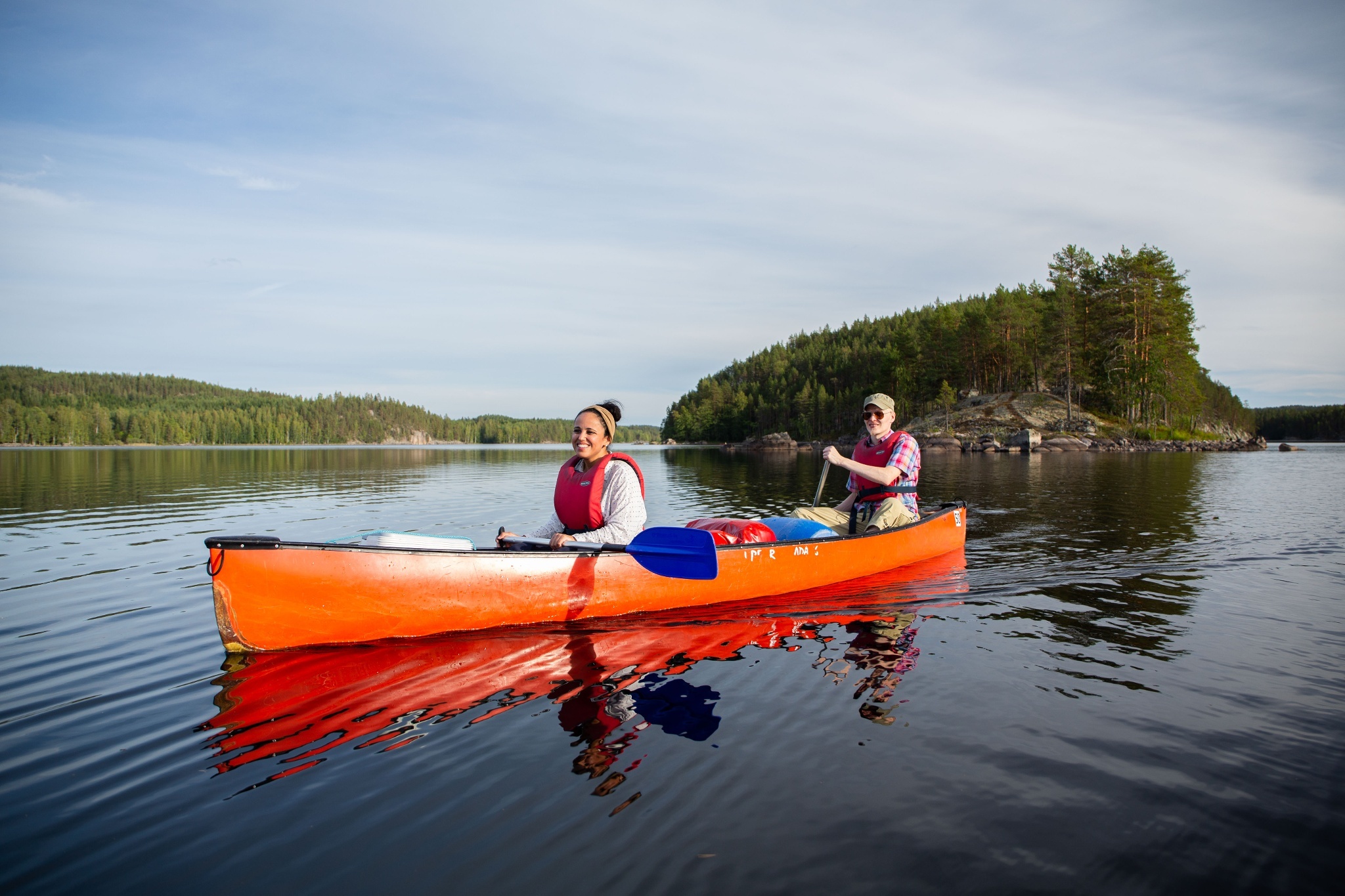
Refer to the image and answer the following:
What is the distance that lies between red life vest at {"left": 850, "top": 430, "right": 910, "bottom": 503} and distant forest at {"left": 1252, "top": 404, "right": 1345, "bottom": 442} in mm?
159356

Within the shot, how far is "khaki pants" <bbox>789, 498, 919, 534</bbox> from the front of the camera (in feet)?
34.2

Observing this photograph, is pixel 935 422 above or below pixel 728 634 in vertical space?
above

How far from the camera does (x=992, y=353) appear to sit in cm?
7388

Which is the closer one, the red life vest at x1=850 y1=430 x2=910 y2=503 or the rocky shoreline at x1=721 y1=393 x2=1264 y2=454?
the red life vest at x1=850 y1=430 x2=910 y2=503

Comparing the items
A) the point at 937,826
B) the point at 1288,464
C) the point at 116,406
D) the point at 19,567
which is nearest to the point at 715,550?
the point at 937,826

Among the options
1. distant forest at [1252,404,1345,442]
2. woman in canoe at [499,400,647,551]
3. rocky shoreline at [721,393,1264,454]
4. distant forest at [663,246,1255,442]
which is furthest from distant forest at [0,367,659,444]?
distant forest at [1252,404,1345,442]

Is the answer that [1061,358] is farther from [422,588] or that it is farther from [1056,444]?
[422,588]

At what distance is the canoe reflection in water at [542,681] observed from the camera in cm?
486

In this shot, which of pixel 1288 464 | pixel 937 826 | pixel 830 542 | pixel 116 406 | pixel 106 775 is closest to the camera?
pixel 937 826

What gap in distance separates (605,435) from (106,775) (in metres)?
5.01

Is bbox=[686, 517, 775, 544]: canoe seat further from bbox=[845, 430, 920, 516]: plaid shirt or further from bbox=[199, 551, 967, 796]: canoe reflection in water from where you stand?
bbox=[845, 430, 920, 516]: plaid shirt

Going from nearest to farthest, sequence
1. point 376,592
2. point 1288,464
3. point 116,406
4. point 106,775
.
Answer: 1. point 106,775
2. point 376,592
3. point 1288,464
4. point 116,406

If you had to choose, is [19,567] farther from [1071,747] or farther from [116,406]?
[116,406]

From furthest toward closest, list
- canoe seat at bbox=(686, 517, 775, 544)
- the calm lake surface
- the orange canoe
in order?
canoe seat at bbox=(686, 517, 775, 544) → the orange canoe → the calm lake surface
